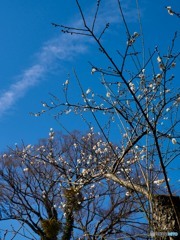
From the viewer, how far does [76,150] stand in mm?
14266

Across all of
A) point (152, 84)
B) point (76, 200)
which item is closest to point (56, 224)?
point (76, 200)

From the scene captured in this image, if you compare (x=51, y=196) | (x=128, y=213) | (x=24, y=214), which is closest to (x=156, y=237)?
(x=128, y=213)

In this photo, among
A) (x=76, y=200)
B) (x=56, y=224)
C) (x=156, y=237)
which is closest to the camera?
(x=156, y=237)

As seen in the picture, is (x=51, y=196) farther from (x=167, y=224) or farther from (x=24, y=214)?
(x=167, y=224)

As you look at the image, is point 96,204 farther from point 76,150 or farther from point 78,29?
point 78,29

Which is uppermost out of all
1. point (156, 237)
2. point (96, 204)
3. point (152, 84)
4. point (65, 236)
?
point (96, 204)

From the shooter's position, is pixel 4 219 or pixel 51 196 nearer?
pixel 51 196

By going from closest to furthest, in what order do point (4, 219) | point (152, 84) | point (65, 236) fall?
point (152, 84) < point (65, 236) < point (4, 219)

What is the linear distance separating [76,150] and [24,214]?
311 centimetres

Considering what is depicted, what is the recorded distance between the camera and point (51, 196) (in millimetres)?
13281

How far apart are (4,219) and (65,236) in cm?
380

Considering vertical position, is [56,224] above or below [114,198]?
below

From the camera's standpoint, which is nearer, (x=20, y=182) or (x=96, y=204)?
(x=96, y=204)

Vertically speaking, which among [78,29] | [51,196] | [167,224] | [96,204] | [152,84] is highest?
[51,196]
